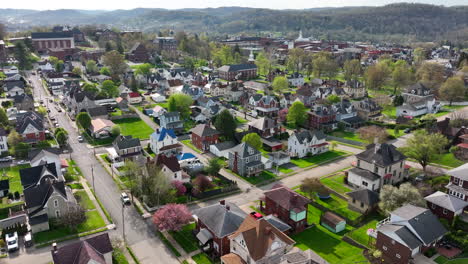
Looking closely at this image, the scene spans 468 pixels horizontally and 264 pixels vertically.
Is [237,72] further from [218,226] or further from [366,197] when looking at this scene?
[218,226]

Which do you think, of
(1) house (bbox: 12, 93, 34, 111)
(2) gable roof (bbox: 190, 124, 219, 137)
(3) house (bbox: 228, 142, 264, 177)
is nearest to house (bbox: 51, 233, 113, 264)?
(3) house (bbox: 228, 142, 264, 177)

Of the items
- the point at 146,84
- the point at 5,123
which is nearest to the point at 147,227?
the point at 5,123

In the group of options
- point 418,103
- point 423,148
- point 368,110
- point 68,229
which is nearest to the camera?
point 68,229

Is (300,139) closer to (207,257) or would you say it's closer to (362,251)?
(362,251)

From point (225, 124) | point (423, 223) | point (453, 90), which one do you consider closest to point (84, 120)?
point (225, 124)

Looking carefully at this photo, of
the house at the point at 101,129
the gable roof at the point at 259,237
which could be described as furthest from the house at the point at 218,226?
the house at the point at 101,129

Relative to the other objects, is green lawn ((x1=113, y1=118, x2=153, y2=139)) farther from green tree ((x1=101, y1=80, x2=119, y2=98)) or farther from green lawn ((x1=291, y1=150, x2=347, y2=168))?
green lawn ((x1=291, y1=150, x2=347, y2=168))

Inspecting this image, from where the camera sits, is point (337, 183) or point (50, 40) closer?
point (337, 183)
